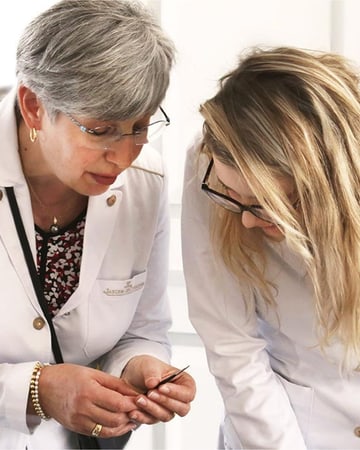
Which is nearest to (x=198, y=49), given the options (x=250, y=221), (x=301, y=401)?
(x=250, y=221)

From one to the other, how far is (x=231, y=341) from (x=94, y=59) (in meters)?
0.61

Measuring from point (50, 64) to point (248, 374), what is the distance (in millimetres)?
694

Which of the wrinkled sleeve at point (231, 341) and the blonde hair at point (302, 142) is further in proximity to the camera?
the wrinkled sleeve at point (231, 341)

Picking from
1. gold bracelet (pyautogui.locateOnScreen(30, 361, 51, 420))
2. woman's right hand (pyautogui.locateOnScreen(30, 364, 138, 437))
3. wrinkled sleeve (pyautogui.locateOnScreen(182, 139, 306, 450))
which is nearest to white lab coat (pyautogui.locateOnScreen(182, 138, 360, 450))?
wrinkled sleeve (pyautogui.locateOnScreen(182, 139, 306, 450))

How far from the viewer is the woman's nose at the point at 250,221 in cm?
137

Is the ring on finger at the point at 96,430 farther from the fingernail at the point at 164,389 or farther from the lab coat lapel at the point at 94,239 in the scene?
the lab coat lapel at the point at 94,239

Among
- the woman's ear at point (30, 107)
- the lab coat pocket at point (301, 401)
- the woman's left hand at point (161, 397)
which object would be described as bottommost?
the lab coat pocket at point (301, 401)

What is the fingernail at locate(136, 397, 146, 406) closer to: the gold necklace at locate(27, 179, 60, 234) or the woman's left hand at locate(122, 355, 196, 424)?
the woman's left hand at locate(122, 355, 196, 424)

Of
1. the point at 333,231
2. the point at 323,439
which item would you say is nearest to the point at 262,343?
the point at 323,439

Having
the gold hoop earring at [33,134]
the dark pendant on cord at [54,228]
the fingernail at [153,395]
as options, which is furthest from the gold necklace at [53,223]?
the fingernail at [153,395]

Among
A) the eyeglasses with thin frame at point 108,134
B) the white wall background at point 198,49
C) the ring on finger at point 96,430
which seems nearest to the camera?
the eyeglasses with thin frame at point 108,134

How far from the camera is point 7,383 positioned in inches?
59.0

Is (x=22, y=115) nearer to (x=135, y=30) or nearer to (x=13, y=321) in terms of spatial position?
(x=135, y=30)

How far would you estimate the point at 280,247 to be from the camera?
150 centimetres
